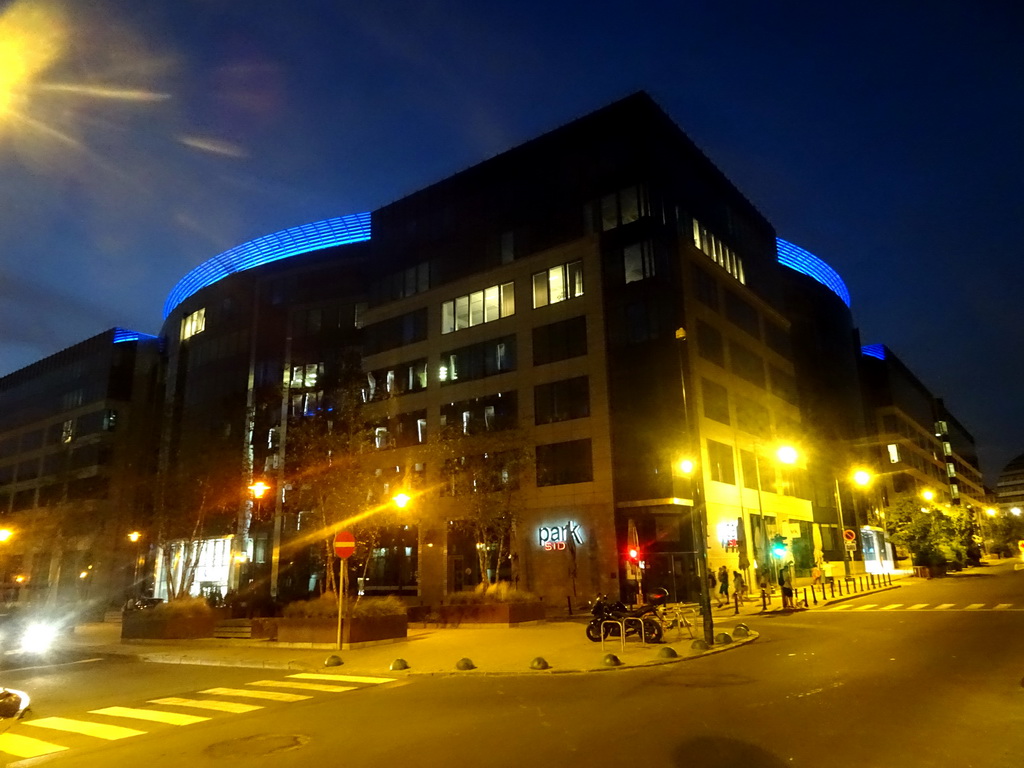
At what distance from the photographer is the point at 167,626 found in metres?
27.0

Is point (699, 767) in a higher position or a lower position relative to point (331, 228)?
lower

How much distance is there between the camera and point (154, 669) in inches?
786

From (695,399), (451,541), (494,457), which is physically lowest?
(451,541)

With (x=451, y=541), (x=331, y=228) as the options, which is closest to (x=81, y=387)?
→ (x=331, y=228)

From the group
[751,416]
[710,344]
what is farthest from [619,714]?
[751,416]

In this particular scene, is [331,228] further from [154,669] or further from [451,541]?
[154,669]

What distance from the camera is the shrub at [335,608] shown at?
2262cm

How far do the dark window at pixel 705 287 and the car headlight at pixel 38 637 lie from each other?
3762cm

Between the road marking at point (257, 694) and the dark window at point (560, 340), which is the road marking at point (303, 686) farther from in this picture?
the dark window at point (560, 340)

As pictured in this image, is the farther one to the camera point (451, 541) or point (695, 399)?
point (451, 541)

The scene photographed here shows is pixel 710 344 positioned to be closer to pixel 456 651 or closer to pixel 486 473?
pixel 486 473

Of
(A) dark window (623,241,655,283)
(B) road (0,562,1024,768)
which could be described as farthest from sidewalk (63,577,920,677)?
(A) dark window (623,241,655,283)

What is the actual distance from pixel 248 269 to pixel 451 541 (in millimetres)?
35158

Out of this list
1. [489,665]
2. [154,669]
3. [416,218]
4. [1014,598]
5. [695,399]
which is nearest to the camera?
[489,665]
